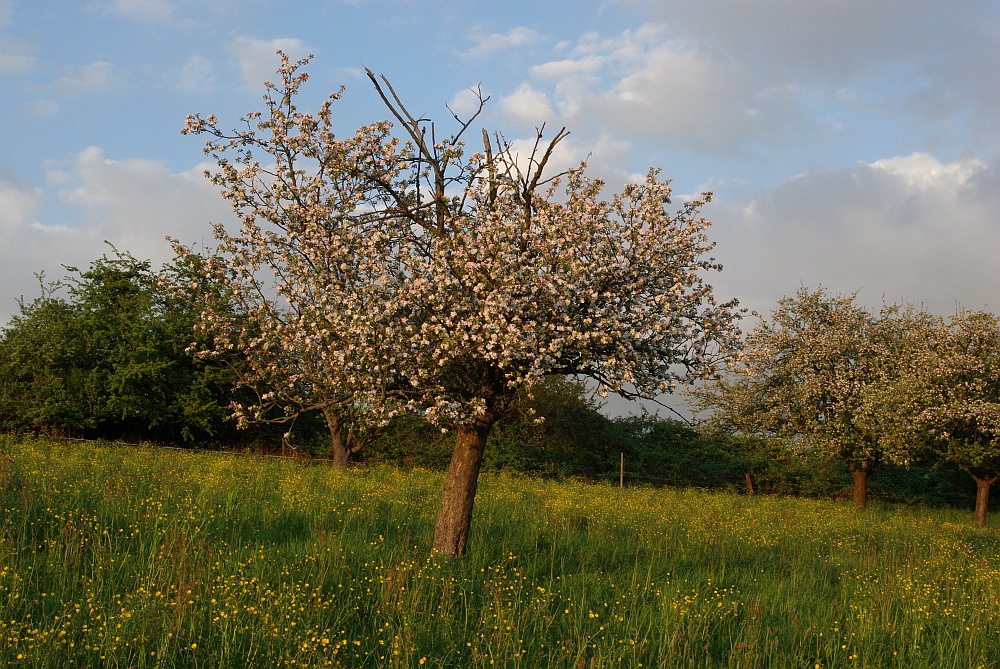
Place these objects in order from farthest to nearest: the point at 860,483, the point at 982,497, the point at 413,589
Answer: the point at 860,483, the point at 982,497, the point at 413,589

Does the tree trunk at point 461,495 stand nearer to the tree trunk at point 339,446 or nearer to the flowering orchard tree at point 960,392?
the tree trunk at point 339,446

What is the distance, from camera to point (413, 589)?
8773mm

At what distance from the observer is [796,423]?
100 ft

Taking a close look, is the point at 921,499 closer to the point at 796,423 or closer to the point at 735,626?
the point at 796,423

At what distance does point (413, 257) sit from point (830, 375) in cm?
2600

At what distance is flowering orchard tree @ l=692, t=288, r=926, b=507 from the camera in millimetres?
29094

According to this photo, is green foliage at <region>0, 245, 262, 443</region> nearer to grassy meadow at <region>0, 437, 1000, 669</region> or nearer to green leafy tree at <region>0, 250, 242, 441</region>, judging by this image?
green leafy tree at <region>0, 250, 242, 441</region>

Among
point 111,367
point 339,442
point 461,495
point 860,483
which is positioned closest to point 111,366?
point 111,367

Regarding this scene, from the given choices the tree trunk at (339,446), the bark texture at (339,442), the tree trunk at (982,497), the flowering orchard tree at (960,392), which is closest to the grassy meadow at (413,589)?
the bark texture at (339,442)

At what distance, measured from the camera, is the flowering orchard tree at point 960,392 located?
25625 mm

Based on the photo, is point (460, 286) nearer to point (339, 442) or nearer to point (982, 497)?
point (339, 442)

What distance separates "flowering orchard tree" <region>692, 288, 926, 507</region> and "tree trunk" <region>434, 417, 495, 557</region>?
20.0m

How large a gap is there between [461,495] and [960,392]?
23.7 meters

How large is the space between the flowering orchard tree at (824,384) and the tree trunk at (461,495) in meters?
20.0
